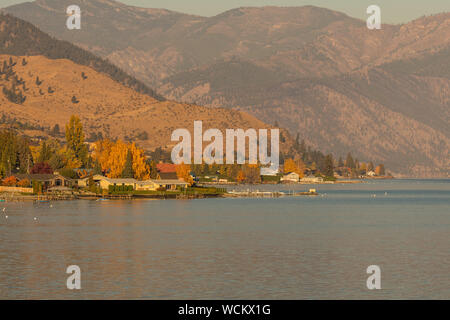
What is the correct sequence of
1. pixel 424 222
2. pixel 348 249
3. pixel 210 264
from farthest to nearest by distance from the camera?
pixel 424 222, pixel 348 249, pixel 210 264

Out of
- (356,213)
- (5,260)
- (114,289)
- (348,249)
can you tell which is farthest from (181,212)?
(114,289)

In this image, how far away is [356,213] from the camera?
177250 mm

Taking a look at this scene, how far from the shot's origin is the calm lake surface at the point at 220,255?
2571 inches

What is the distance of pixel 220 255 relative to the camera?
8975 cm

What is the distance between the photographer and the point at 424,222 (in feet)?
490

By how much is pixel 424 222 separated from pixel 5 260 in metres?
90.2

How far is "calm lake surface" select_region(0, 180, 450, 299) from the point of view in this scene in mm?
65312

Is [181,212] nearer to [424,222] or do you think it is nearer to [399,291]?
[424,222]

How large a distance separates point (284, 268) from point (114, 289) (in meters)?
19.7
